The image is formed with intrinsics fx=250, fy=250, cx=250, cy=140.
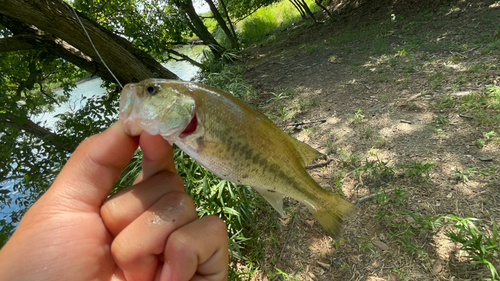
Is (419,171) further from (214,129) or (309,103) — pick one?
(214,129)

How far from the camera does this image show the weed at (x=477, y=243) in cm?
198

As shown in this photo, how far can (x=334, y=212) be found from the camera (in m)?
1.90

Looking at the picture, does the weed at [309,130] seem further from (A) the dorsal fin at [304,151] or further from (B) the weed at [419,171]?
(A) the dorsal fin at [304,151]

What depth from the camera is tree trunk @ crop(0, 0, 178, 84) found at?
368 cm

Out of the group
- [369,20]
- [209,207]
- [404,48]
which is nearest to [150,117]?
[209,207]

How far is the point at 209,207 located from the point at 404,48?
660cm

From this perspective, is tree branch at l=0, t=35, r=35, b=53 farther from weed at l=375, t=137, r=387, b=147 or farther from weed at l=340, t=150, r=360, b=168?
weed at l=375, t=137, r=387, b=147

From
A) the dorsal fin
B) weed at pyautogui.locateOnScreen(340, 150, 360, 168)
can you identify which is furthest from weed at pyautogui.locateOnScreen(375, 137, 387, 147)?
the dorsal fin

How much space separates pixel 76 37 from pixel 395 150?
17.5 ft

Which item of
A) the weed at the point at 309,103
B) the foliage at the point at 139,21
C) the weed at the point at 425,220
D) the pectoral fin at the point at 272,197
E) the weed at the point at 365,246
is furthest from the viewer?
the foliage at the point at 139,21

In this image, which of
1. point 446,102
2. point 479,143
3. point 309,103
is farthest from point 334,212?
point 309,103

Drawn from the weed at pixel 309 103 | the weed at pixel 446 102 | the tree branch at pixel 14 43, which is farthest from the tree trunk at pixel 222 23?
the weed at pixel 446 102

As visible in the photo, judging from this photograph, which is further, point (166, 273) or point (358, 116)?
point (358, 116)

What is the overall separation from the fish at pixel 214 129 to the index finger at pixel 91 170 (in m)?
0.10
